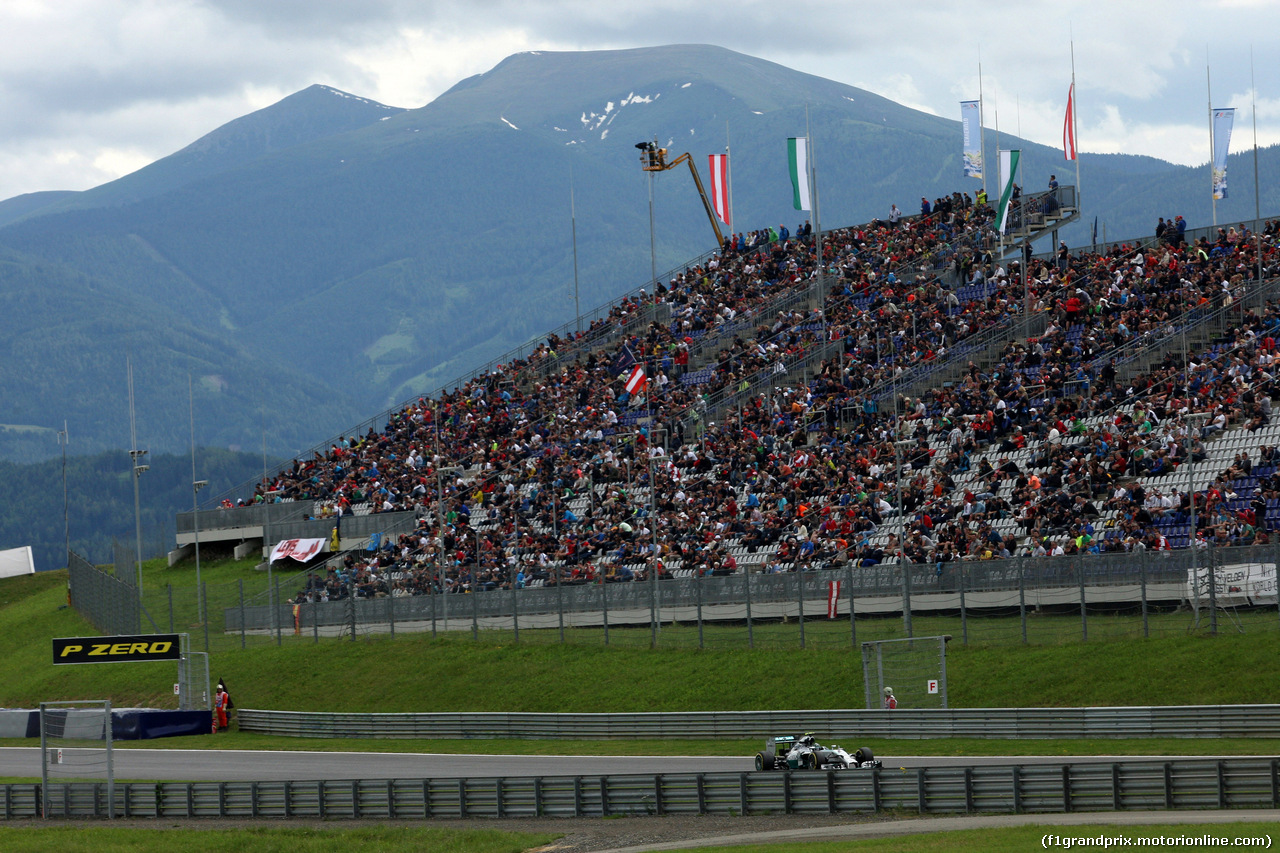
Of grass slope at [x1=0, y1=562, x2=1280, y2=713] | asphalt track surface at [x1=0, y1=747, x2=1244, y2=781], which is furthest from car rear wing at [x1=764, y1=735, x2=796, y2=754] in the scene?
grass slope at [x1=0, y1=562, x2=1280, y2=713]

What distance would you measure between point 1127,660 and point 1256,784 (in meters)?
11.2

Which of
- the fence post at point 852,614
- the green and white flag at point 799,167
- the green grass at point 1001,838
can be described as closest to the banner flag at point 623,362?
the green and white flag at point 799,167

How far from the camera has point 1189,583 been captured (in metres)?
34.2

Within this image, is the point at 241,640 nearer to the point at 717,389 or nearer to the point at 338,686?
the point at 338,686

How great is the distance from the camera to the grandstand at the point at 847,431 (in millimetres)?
41500

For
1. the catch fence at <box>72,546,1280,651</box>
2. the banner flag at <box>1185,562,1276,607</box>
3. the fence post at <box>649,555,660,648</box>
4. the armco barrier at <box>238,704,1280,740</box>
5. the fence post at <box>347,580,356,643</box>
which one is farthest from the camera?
the fence post at <box>347,580,356,643</box>

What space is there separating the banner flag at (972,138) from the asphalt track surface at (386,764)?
40121 mm

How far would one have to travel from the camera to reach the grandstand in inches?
1634

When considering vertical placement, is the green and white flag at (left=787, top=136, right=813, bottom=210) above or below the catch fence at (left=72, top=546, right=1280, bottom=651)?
above

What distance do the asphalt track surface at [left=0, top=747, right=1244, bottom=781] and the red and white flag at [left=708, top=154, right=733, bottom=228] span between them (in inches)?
1361

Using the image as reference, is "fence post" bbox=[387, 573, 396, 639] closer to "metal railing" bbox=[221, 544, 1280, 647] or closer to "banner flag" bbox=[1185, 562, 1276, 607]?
"metal railing" bbox=[221, 544, 1280, 647]

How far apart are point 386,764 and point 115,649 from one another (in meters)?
10.9

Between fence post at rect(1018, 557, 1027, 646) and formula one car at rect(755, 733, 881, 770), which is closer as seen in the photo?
formula one car at rect(755, 733, 881, 770)

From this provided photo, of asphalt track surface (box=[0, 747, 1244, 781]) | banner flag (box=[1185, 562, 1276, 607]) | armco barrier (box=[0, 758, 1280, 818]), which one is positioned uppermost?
banner flag (box=[1185, 562, 1276, 607])
